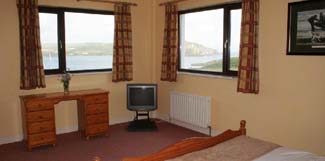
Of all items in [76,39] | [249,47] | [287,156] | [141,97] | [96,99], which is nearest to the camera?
[287,156]

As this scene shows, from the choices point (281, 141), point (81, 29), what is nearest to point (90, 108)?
point (81, 29)

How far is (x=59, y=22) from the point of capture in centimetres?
459

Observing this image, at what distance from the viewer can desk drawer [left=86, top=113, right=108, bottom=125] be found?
4.44 meters

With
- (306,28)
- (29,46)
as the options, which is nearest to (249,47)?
(306,28)

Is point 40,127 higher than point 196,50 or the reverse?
the reverse

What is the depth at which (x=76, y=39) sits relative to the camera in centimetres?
485

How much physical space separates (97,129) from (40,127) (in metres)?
0.85

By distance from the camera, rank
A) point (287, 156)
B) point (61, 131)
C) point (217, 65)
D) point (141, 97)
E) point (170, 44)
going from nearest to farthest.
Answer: point (287, 156) < point (217, 65) < point (61, 131) < point (141, 97) < point (170, 44)

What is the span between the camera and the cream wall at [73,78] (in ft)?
13.6

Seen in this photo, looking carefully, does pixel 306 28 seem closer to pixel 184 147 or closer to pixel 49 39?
pixel 184 147

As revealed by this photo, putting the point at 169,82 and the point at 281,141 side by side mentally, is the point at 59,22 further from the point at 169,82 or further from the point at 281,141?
the point at 281,141

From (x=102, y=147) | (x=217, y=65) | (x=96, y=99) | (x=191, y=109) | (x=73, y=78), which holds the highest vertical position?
(x=217, y=65)

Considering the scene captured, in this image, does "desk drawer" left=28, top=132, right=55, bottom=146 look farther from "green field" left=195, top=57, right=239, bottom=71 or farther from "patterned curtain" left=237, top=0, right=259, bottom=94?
"patterned curtain" left=237, top=0, right=259, bottom=94

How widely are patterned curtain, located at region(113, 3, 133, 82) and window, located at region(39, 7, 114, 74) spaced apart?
205mm
